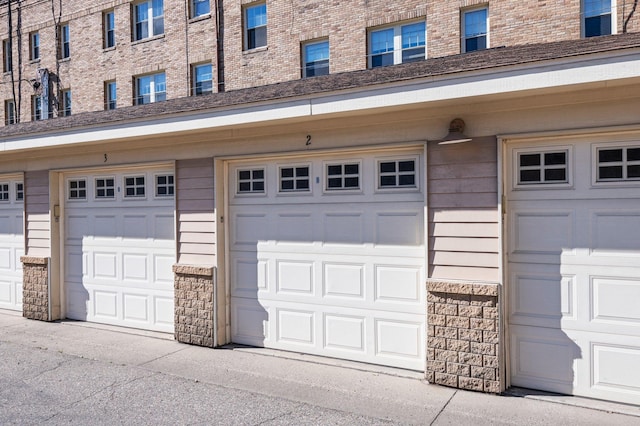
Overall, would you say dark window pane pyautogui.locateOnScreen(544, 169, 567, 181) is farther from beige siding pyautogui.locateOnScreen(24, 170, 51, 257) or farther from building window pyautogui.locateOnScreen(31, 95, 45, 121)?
building window pyautogui.locateOnScreen(31, 95, 45, 121)

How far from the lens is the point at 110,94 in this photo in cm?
1967

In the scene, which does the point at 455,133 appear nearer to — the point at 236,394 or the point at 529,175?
the point at 529,175

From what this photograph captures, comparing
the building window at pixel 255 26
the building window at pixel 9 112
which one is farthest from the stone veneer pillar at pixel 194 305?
the building window at pixel 9 112

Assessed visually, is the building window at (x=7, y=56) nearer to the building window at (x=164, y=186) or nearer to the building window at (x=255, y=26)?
the building window at (x=255, y=26)

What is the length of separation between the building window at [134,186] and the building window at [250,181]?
179cm

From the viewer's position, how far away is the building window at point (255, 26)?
53.0 feet

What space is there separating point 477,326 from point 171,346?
406 centimetres

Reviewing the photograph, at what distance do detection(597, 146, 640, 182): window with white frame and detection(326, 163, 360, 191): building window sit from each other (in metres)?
2.49

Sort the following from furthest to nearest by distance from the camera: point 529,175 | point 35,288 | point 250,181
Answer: point 35,288, point 250,181, point 529,175

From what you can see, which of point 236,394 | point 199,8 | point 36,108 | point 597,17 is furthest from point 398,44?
point 36,108

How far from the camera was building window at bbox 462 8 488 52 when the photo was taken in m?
12.9

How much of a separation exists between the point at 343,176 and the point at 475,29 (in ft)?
30.7

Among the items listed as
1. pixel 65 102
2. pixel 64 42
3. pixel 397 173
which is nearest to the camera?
pixel 397 173

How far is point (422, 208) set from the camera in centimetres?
536
